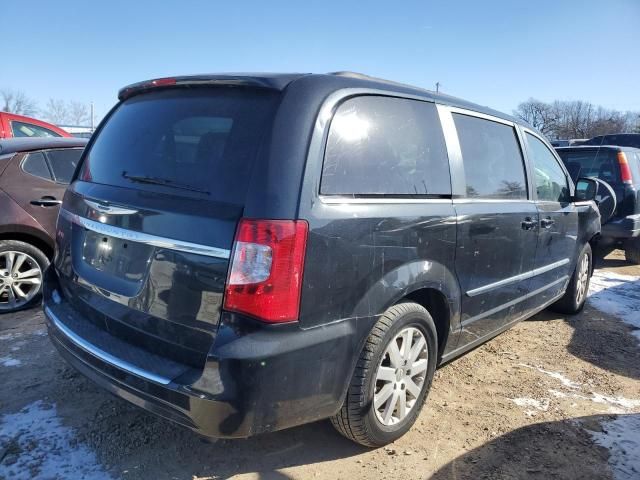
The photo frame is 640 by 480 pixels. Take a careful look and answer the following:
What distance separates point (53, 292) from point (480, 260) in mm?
2467

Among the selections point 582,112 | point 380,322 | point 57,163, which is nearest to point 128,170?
point 380,322

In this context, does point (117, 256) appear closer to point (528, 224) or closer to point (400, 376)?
point (400, 376)

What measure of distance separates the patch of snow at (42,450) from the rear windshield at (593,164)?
276 inches

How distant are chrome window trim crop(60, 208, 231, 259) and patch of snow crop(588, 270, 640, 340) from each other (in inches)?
169

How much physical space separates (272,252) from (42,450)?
64.7 inches

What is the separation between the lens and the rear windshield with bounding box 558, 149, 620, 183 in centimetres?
712

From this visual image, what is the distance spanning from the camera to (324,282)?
2.03 metres

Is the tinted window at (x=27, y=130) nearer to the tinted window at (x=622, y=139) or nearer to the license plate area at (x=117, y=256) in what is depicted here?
the license plate area at (x=117, y=256)

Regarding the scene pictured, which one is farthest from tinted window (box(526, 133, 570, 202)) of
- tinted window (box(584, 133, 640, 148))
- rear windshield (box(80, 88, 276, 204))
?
tinted window (box(584, 133, 640, 148))

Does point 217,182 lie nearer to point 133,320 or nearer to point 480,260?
point 133,320

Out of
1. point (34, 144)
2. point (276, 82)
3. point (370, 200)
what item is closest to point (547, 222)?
point (370, 200)

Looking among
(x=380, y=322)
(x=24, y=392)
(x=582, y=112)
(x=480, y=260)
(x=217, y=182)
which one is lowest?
(x=24, y=392)

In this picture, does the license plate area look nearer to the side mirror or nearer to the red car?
the side mirror

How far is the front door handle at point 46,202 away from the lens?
4.37 m
